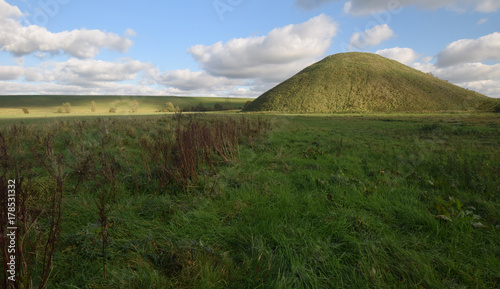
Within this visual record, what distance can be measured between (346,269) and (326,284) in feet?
1.02

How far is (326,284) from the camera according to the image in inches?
84.0

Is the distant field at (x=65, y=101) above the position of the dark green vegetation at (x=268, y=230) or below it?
above

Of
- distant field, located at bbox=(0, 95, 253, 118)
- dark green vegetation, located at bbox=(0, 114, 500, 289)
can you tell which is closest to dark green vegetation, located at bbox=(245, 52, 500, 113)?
distant field, located at bbox=(0, 95, 253, 118)

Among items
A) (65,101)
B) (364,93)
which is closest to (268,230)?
(364,93)

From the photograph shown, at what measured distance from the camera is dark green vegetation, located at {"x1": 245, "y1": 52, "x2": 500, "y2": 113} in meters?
59.0

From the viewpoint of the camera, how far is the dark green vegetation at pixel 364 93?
59.0m

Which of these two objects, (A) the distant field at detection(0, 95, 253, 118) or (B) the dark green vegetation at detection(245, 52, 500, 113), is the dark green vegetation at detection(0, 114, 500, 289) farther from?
(B) the dark green vegetation at detection(245, 52, 500, 113)

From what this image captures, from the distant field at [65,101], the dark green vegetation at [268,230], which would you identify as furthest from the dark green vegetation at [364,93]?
the dark green vegetation at [268,230]

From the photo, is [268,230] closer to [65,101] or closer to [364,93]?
[364,93]

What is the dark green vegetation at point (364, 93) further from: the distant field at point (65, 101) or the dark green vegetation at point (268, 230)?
the dark green vegetation at point (268, 230)

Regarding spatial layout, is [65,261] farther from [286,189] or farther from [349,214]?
[349,214]

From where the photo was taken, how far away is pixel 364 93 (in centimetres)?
6500

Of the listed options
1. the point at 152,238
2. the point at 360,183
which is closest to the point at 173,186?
the point at 152,238

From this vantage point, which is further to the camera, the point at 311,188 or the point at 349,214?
the point at 311,188
